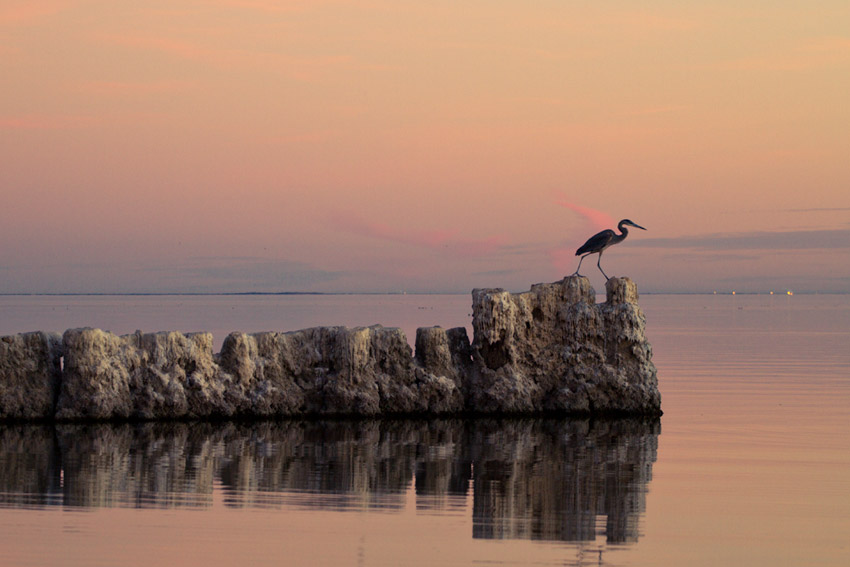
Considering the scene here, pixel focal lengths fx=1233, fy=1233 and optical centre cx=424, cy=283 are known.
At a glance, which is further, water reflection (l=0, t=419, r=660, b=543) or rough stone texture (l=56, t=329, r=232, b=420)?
rough stone texture (l=56, t=329, r=232, b=420)

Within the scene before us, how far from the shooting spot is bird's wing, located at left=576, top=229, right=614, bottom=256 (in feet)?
93.4

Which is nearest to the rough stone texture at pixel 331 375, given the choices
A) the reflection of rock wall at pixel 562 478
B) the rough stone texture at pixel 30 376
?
the reflection of rock wall at pixel 562 478

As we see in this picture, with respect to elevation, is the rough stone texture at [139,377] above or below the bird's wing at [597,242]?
below

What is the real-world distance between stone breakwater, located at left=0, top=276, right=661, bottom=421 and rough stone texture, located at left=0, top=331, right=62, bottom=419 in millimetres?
19

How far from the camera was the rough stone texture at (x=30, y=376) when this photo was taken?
23.7 m

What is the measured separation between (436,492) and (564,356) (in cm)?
961

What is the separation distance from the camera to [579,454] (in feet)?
68.3

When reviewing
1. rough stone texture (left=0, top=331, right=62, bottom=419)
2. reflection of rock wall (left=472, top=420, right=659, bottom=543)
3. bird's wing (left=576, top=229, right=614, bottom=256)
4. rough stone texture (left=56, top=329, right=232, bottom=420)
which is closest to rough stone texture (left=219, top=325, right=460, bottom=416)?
rough stone texture (left=56, top=329, right=232, bottom=420)

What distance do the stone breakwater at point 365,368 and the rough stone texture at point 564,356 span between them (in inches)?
0.8

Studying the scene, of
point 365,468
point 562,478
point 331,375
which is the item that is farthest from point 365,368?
point 562,478

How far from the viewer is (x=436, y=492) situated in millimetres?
17141

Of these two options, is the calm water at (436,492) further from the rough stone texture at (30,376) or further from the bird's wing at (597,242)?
the bird's wing at (597,242)

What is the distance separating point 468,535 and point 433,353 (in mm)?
11855

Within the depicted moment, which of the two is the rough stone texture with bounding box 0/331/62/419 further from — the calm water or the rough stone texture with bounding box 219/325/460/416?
the rough stone texture with bounding box 219/325/460/416
